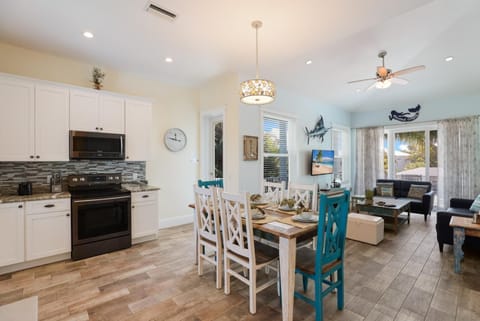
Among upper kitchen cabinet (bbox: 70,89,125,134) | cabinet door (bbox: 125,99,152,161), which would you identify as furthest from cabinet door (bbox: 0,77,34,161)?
cabinet door (bbox: 125,99,152,161)

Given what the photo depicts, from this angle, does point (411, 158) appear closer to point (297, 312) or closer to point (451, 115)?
point (451, 115)

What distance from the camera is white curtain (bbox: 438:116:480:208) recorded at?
17.5 feet

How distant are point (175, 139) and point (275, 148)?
7.28 feet

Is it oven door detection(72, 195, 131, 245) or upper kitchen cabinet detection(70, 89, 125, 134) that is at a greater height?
upper kitchen cabinet detection(70, 89, 125, 134)

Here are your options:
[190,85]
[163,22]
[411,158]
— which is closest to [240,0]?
[163,22]

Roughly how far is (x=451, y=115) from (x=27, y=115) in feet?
28.2

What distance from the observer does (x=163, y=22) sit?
2.77 meters

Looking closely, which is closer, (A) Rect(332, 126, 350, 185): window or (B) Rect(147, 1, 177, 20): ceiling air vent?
(B) Rect(147, 1, 177, 20): ceiling air vent

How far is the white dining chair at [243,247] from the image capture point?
81.8 inches

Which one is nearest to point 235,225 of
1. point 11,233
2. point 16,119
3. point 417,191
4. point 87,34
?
Answer: point 11,233

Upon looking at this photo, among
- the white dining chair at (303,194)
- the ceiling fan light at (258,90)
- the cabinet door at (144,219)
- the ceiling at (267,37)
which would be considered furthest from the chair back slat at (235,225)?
the ceiling at (267,37)

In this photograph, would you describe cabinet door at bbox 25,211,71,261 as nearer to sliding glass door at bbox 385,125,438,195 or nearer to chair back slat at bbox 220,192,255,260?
chair back slat at bbox 220,192,255,260

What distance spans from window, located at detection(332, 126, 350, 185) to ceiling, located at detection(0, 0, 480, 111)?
2.26m

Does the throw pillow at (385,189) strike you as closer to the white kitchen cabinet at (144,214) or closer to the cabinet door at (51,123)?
the white kitchen cabinet at (144,214)
